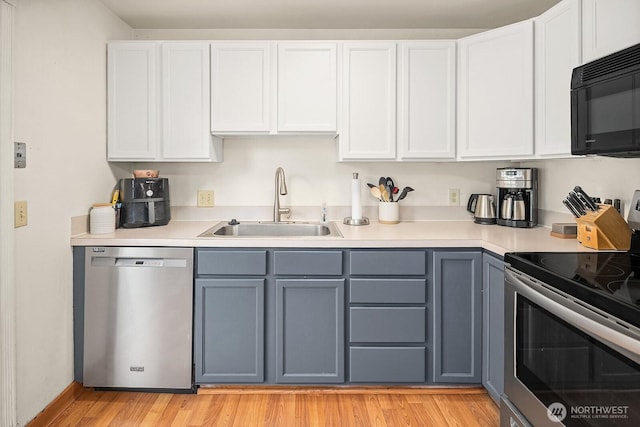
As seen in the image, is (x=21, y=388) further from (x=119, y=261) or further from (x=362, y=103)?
(x=362, y=103)

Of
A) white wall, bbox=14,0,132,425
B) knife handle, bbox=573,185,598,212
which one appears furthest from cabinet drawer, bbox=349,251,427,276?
white wall, bbox=14,0,132,425

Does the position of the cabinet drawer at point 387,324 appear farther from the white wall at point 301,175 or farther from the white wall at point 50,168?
the white wall at point 50,168

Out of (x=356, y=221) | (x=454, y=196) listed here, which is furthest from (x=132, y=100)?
(x=454, y=196)

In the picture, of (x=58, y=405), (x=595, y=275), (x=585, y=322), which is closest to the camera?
(x=585, y=322)

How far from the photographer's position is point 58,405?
2.19 m

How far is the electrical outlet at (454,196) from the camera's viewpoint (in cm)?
309

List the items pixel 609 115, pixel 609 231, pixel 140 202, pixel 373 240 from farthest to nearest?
pixel 140 202, pixel 373 240, pixel 609 231, pixel 609 115

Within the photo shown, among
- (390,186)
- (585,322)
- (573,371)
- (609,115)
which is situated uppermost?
(609,115)

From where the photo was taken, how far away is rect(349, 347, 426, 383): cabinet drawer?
2.36 metres

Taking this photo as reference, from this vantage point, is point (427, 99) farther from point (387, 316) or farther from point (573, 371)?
point (573, 371)

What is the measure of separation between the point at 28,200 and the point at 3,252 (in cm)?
28

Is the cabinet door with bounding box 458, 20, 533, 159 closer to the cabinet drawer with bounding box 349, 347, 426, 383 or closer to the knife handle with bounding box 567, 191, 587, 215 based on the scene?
the knife handle with bounding box 567, 191, 587, 215

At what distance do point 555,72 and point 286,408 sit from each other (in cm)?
218

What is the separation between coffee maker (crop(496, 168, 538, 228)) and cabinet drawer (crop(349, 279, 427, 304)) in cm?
82
